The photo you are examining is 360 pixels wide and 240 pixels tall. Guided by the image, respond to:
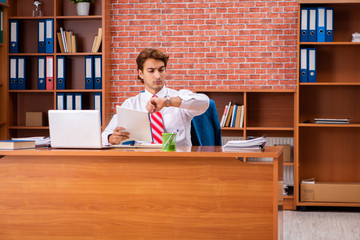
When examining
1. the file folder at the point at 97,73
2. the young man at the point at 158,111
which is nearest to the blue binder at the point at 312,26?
the young man at the point at 158,111

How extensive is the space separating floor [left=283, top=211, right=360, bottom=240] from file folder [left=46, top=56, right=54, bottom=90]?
2.66 metres

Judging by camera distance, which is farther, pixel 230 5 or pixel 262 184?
pixel 230 5

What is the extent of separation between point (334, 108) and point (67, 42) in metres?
2.79

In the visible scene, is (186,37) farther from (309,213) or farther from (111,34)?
(309,213)

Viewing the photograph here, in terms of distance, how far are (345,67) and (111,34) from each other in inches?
96.2

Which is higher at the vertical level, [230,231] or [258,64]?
[258,64]

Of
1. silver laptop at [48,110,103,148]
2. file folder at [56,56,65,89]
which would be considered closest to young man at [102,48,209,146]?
silver laptop at [48,110,103,148]

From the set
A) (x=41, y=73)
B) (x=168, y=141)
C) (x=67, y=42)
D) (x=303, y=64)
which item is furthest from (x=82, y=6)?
(x=168, y=141)

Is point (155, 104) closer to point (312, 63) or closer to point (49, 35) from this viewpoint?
point (312, 63)

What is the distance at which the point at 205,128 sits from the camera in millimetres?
3271

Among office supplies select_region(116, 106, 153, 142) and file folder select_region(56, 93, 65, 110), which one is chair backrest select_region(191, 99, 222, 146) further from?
file folder select_region(56, 93, 65, 110)

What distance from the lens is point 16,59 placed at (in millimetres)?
5059

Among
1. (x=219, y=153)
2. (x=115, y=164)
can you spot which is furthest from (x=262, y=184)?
(x=115, y=164)

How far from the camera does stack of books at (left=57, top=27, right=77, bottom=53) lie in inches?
197
